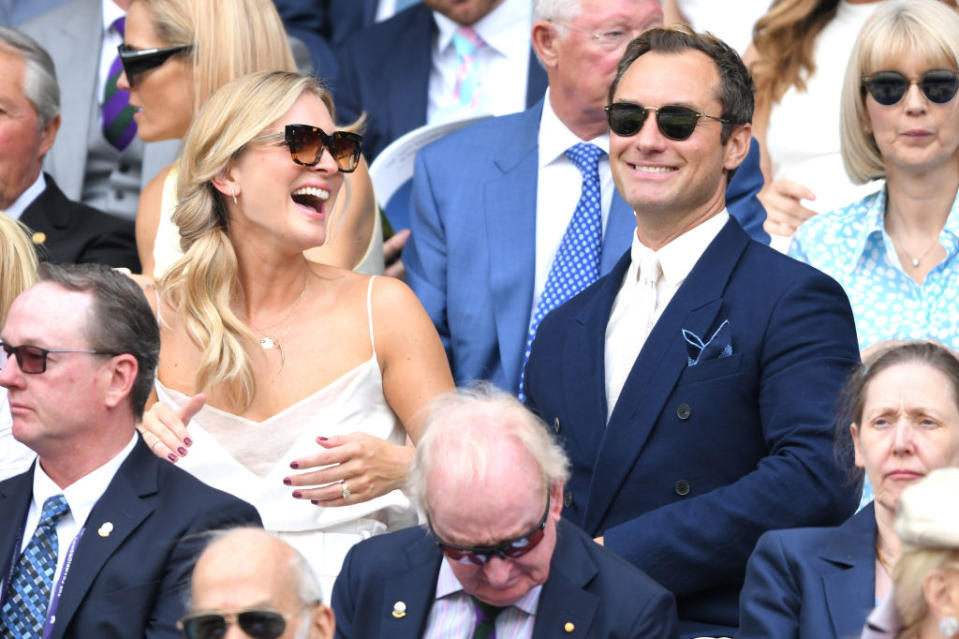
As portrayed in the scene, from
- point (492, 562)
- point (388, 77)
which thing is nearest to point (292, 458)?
point (492, 562)

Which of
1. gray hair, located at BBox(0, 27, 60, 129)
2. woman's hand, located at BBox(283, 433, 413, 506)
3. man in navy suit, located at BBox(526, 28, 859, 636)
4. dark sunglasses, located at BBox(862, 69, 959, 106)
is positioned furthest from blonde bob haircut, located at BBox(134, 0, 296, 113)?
dark sunglasses, located at BBox(862, 69, 959, 106)

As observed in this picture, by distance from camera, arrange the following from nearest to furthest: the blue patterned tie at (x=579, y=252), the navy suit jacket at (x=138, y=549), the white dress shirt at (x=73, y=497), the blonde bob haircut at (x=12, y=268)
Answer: the navy suit jacket at (x=138, y=549) → the white dress shirt at (x=73, y=497) → the blonde bob haircut at (x=12, y=268) → the blue patterned tie at (x=579, y=252)

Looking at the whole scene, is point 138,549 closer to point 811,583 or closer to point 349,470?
point 349,470

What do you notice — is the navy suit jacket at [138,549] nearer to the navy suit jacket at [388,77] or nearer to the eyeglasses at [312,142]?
the eyeglasses at [312,142]


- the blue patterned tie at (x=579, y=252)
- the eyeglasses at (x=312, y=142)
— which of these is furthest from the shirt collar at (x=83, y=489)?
the blue patterned tie at (x=579, y=252)

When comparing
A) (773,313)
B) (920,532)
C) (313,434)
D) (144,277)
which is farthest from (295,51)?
(920,532)

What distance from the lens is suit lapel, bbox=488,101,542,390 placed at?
522 cm

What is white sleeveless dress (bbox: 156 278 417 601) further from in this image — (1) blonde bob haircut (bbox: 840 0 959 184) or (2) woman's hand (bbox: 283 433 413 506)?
(1) blonde bob haircut (bbox: 840 0 959 184)

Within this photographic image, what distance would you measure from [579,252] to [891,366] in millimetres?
1463

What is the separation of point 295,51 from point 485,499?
3484 mm

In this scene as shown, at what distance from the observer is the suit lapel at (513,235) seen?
522 centimetres

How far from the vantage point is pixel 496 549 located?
3.59m

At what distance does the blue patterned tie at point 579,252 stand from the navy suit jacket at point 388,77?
1.48 meters

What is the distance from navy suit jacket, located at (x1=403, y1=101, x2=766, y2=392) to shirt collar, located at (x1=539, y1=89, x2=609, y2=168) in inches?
1.1
